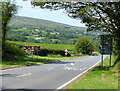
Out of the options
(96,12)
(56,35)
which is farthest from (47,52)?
(96,12)

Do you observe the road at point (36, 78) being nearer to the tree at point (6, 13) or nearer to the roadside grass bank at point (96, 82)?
the roadside grass bank at point (96, 82)

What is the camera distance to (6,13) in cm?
4222

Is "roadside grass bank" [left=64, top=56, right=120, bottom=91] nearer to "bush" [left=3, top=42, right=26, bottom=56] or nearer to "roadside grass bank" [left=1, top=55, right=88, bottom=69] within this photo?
"roadside grass bank" [left=1, top=55, right=88, bottom=69]

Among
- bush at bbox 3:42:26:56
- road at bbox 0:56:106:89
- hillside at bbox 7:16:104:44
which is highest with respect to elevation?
hillside at bbox 7:16:104:44

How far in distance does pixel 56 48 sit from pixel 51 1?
52911 millimetres

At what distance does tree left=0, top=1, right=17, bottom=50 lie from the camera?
4111 centimetres

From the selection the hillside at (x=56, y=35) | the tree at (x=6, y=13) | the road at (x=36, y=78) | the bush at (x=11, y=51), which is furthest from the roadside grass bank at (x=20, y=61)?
the road at (x=36, y=78)

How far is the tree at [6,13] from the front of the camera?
41.1 meters

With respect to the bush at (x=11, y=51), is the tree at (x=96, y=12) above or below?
above

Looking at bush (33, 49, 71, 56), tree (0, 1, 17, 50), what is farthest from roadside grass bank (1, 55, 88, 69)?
bush (33, 49, 71, 56)

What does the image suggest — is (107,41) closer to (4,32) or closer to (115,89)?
(115,89)

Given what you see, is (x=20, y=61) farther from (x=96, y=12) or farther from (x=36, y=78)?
(x=36, y=78)

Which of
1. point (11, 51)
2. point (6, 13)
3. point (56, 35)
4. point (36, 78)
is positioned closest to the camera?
point (36, 78)

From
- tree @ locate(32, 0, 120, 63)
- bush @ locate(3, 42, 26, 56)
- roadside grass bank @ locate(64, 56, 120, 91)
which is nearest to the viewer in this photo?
roadside grass bank @ locate(64, 56, 120, 91)
